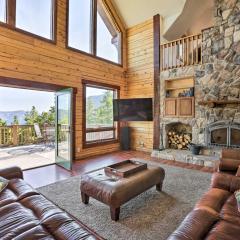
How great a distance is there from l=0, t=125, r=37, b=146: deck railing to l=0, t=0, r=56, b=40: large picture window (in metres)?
4.09

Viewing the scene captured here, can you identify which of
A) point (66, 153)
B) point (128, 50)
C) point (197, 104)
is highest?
point (128, 50)

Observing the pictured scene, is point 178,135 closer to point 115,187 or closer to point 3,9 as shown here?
point 115,187

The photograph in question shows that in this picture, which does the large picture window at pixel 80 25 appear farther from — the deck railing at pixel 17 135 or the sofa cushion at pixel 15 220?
the sofa cushion at pixel 15 220

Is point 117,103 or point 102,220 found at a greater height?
point 117,103

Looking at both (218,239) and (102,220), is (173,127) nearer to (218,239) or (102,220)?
(102,220)

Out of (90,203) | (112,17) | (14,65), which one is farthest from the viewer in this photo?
(112,17)

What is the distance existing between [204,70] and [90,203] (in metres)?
4.39

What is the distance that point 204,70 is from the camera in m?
5.08

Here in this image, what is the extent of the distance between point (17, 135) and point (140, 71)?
5266 millimetres

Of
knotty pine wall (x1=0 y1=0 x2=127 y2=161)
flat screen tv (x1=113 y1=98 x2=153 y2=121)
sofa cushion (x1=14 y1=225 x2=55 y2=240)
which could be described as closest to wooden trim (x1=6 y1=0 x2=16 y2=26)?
knotty pine wall (x1=0 y1=0 x2=127 y2=161)

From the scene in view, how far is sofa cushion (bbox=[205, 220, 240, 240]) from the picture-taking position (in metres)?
1.29

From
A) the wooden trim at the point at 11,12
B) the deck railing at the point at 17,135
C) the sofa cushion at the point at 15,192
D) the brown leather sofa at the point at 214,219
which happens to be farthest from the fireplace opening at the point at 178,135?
the deck railing at the point at 17,135

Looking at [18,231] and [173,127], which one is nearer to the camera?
[18,231]

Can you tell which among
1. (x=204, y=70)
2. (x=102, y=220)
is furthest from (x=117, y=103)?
(x=102, y=220)
